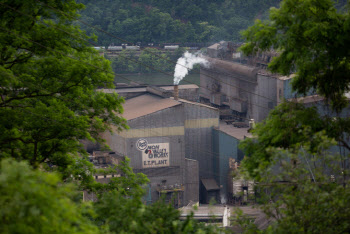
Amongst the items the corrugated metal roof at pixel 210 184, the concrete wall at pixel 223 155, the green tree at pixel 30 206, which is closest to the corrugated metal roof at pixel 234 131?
the concrete wall at pixel 223 155

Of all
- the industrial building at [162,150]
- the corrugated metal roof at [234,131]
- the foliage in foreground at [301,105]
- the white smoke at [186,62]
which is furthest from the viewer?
the white smoke at [186,62]

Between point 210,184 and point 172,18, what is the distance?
1899 inches

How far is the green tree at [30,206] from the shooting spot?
4055 mm

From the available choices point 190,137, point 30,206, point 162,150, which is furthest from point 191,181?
point 30,206

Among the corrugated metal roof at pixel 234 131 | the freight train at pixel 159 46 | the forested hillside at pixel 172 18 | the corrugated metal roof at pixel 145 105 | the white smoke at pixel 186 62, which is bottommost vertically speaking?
the corrugated metal roof at pixel 234 131

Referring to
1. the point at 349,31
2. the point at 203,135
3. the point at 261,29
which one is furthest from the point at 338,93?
the point at 203,135

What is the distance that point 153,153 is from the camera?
86.0ft

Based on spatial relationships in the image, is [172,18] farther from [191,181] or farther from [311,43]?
[311,43]

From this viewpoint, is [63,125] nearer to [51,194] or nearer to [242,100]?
[51,194]

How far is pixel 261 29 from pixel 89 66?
360cm

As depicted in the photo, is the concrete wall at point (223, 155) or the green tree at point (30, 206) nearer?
the green tree at point (30, 206)

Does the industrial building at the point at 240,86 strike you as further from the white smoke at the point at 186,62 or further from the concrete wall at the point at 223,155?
the concrete wall at the point at 223,155

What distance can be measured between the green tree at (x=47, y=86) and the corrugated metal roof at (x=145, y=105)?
15.8 meters

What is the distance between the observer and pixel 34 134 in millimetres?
9805
